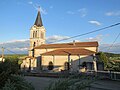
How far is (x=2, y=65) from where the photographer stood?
13211 millimetres

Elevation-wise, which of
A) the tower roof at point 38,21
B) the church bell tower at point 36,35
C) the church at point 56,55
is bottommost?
the church at point 56,55

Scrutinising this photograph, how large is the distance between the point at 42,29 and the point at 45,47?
8.48 m

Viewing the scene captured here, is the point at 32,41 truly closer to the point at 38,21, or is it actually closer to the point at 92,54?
the point at 38,21

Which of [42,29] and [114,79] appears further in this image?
[42,29]

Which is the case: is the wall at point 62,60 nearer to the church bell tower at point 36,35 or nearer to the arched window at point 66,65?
the arched window at point 66,65

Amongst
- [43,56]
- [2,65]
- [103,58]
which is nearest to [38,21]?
[43,56]

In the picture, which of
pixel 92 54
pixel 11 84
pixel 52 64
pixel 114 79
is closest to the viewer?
pixel 11 84

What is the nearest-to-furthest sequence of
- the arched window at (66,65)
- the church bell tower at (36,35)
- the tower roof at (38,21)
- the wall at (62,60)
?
the wall at (62,60), the arched window at (66,65), the church bell tower at (36,35), the tower roof at (38,21)

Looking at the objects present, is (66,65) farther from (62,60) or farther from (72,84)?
(72,84)

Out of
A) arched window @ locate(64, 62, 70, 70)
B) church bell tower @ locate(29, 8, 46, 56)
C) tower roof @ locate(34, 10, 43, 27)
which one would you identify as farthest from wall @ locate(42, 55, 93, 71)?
tower roof @ locate(34, 10, 43, 27)

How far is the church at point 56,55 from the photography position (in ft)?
147

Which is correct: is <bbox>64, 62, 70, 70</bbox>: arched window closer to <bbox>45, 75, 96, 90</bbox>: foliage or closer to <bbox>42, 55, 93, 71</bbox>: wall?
<bbox>42, 55, 93, 71</bbox>: wall

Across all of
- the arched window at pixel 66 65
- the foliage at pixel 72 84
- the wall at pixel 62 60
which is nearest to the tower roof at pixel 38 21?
the wall at pixel 62 60

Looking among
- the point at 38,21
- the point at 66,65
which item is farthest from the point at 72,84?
the point at 38,21
